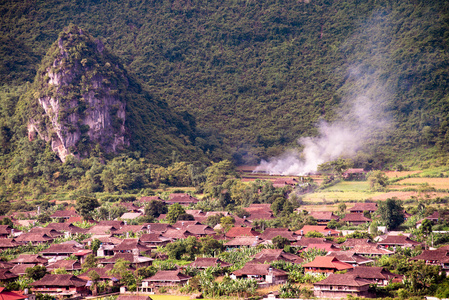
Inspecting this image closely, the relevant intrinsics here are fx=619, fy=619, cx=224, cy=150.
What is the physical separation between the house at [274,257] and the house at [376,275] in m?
6.40

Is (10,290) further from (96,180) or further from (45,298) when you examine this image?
(96,180)

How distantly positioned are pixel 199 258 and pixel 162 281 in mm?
4410

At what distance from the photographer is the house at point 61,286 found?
1658 inches

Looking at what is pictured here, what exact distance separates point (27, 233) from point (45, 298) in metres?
21.8

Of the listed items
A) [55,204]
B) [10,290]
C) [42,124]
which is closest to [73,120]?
[42,124]

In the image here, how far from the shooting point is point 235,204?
77.5 meters

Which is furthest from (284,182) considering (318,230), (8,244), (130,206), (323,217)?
(8,244)

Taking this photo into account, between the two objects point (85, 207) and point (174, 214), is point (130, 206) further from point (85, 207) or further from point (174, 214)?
point (174, 214)

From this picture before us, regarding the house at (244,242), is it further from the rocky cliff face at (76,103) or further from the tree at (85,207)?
the rocky cliff face at (76,103)

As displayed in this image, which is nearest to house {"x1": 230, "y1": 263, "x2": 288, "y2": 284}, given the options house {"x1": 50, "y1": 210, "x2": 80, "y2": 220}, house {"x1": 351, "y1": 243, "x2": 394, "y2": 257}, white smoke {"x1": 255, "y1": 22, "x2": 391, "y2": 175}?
house {"x1": 351, "y1": 243, "x2": 394, "y2": 257}

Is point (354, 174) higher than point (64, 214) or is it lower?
higher

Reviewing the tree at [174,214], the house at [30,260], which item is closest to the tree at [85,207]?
the tree at [174,214]

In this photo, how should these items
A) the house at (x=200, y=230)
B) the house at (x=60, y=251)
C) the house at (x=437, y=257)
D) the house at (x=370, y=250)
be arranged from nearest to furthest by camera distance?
the house at (x=437, y=257) < the house at (x=370, y=250) < the house at (x=60, y=251) < the house at (x=200, y=230)

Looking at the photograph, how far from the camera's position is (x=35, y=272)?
146 ft
